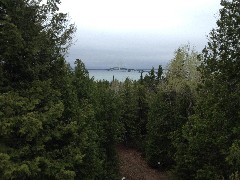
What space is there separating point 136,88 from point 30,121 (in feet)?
123

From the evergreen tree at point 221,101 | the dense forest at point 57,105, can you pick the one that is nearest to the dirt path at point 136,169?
the dense forest at point 57,105

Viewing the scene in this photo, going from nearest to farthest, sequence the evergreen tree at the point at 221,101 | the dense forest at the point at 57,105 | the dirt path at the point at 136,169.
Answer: the dense forest at the point at 57,105 < the evergreen tree at the point at 221,101 < the dirt path at the point at 136,169

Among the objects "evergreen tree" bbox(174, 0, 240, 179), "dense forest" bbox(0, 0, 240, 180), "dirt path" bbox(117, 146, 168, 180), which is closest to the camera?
"dense forest" bbox(0, 0, 240, 180)

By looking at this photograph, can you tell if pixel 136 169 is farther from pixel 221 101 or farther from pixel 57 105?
pixel 57 105

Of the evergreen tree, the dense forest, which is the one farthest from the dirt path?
the evergreen tree

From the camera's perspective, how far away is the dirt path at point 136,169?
3638 centimetres

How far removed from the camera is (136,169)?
38906 mm

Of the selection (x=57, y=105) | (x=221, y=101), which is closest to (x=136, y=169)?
(x=221, y=101)

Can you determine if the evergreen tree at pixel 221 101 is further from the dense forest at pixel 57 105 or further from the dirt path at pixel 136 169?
the dirt path at pixel 136 169

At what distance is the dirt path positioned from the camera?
3638 centimetres

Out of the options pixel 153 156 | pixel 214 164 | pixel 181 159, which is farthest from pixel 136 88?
pixel 214 164

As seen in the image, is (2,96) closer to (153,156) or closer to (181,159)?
(181,159)

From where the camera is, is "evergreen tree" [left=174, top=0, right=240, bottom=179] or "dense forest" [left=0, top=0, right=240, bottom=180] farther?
"evergreen tree" [left=174, top=0, right=240, bottom=179]

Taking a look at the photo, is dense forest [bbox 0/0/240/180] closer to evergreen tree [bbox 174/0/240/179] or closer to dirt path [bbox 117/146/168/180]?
evergreen tree [bbox 174/0/240/179]
